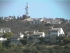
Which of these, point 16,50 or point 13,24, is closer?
point 16,50

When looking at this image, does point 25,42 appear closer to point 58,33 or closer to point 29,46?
point 29,46

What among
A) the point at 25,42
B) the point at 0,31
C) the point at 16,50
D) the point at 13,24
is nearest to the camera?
the point at 16,50

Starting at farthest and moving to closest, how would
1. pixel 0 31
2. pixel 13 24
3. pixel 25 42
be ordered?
pixel 13 24 → pixel 0 31 → pixel 25 42

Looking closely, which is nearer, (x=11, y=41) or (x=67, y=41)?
(x=67, y=41)

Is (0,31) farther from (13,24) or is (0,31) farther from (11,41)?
(11,41)

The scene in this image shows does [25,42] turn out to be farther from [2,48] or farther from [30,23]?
[30,23]

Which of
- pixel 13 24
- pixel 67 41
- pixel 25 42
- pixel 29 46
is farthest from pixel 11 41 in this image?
pixel 13 24

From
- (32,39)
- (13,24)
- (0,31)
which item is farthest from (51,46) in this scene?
(13,24)

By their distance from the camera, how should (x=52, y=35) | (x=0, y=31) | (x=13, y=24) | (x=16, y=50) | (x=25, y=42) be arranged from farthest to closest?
(x=13, y=24)
(x=0, y=31)
(x=52, y=35)
(x=25, y=42)
(x=16, y=50)

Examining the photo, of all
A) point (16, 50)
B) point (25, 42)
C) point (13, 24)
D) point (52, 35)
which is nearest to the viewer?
point (16, 50)
